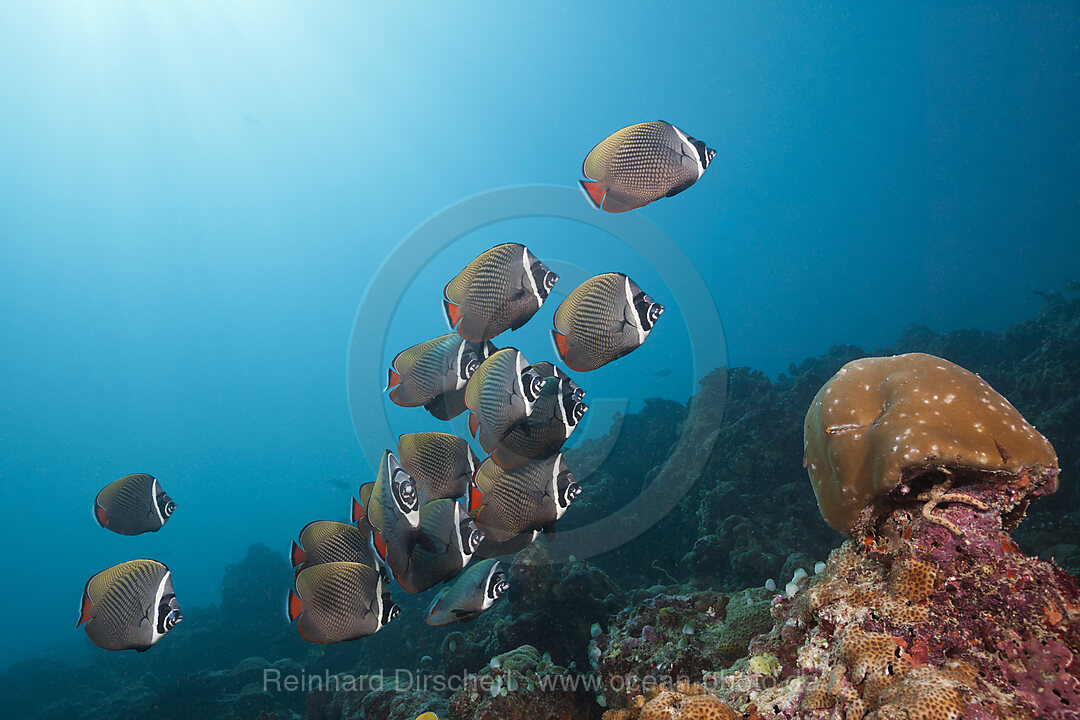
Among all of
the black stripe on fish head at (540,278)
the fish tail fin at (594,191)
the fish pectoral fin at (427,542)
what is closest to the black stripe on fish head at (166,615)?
the fish pectoral fin at (427,542)

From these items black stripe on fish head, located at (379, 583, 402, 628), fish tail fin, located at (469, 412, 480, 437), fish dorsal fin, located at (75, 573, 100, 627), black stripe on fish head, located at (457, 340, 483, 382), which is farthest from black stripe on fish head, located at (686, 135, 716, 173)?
fish dorsal fin, located at (75, 573, 100, 627)

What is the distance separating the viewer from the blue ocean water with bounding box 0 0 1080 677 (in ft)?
186

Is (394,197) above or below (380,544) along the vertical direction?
above

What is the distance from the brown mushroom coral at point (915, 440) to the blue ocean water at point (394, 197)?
4073cm

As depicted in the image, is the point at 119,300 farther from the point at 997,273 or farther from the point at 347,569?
the point at 997,273

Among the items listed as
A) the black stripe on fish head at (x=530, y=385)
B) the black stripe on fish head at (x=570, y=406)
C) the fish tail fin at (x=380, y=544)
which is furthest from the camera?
the fish tail fin at (x=380, y=544)

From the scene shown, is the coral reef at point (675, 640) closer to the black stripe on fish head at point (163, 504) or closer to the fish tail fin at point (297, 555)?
the fish tail fin at point (297, 555)

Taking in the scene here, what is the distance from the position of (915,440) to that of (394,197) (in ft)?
318

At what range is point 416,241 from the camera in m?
8.06

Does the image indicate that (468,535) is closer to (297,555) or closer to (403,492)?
(403,492)

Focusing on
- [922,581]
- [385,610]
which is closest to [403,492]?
[385,610]

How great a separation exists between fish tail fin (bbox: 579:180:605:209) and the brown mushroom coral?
176 cm

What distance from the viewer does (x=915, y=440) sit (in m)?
2.14

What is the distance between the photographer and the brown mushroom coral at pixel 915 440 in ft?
6.82
